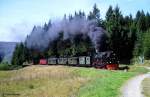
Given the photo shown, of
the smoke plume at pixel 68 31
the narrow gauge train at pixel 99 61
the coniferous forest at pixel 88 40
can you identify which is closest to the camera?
the narrow gauge train at pixel 99 61

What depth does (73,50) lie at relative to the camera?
358 feet

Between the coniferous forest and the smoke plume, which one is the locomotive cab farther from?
the coniferous forest

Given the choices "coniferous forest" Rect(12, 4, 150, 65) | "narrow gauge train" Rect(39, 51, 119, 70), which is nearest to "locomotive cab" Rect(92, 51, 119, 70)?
"narrow gauge train" Rect(39, 51, 119, 70)

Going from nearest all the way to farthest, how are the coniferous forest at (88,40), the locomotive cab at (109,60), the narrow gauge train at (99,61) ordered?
the locomotive cab at (109,60) < the narrow gauge train at (99,61) < the coniferous forest at (88,40)

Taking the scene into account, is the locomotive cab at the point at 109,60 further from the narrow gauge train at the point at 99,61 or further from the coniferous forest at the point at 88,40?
the coniferous forest at the point at 88,40

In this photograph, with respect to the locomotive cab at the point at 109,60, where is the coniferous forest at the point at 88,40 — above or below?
above

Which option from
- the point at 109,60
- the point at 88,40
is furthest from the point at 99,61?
the point at 88,40

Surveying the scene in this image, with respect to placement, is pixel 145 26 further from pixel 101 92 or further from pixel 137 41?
pixel 101 92

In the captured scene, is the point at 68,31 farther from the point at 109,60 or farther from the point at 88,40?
the point at 109,60

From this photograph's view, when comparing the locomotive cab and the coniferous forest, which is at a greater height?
the coniferous forest

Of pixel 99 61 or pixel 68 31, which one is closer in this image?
pixel 99 61

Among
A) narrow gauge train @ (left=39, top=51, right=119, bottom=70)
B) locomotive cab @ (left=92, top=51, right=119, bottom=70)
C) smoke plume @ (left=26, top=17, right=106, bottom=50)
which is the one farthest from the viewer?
smoke plume @ (left=26, top=17, right=106, bottom=50)

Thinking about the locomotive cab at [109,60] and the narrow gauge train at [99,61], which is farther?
the narrow gauge train at [99,61]

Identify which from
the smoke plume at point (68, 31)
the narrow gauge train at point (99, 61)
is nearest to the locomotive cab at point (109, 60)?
the narrow gauge train at point (99, 61)
